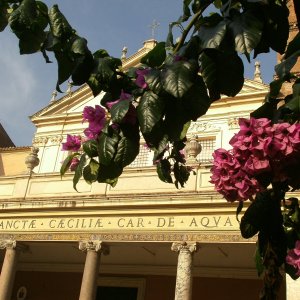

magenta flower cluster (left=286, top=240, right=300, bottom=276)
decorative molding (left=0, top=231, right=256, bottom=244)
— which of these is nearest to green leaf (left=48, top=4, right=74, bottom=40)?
magenta flower cluster (left=286, top=240, right=300, bottom=276)

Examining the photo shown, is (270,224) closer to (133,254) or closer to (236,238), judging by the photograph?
(236,238)

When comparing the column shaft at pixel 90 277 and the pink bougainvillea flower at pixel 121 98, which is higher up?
the column shaft at pixel 90 277

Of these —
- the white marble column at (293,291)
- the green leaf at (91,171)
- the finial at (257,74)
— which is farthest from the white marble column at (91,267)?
the green leaf at (91,171)

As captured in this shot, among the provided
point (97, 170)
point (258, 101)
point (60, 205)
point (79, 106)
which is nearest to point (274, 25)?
point (97, 170)

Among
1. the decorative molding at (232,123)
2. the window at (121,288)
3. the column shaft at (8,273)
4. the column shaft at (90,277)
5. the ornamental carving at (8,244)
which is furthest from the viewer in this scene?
the decorative molding at (232,123)

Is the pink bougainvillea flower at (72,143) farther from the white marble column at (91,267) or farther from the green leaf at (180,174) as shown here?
the white marble column at (91,267)

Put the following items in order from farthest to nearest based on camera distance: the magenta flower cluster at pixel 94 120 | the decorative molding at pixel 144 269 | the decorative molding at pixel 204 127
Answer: the decorative molding at pixel 204 127, the decorative molding at pixel 144 269, the magenta flower cluster at pixel 94 120

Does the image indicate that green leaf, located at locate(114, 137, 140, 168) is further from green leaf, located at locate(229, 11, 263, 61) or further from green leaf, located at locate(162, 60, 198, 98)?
green leaf, located at locate(229, 11, 263, 61)

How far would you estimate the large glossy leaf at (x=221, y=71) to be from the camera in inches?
74.6

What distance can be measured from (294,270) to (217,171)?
3.61ft

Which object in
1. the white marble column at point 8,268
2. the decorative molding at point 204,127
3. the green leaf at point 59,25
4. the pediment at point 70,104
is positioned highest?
the pediment at point 70,104

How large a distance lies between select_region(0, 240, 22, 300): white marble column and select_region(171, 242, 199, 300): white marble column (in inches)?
190

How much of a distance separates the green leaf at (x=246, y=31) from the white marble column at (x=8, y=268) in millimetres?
13048

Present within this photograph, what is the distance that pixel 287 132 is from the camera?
1.96m
